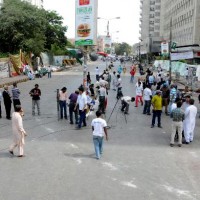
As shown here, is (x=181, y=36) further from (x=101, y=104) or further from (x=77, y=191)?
(x=77, y=191)

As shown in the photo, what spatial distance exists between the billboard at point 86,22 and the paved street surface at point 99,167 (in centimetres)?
420

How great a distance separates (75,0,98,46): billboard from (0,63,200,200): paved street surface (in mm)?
4197

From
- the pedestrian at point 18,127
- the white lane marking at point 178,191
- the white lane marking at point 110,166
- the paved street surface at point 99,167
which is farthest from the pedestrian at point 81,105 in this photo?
the white lane marking at point 178,191

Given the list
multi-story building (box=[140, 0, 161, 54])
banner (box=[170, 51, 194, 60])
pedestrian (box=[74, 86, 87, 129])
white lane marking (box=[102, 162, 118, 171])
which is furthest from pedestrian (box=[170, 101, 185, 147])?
multi-story building (box=[140, 0, 161, 54])

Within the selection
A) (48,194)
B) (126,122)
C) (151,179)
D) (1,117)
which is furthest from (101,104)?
(48,194)

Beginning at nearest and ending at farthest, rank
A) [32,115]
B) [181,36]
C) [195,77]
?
[32,115]
[195,77]
[181,36]

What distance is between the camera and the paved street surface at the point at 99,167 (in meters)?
8.30

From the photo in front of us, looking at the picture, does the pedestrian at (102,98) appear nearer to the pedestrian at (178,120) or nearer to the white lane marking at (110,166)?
the pedestrian at (178,120)

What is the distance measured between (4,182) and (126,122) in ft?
30.8

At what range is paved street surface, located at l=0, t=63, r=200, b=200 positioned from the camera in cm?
830

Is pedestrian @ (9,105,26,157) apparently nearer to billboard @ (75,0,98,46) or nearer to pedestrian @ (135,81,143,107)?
billboard @ (75,0,98,46)

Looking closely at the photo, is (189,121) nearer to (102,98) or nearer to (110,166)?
(110,166)

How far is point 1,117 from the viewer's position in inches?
717

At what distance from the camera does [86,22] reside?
677 inches
